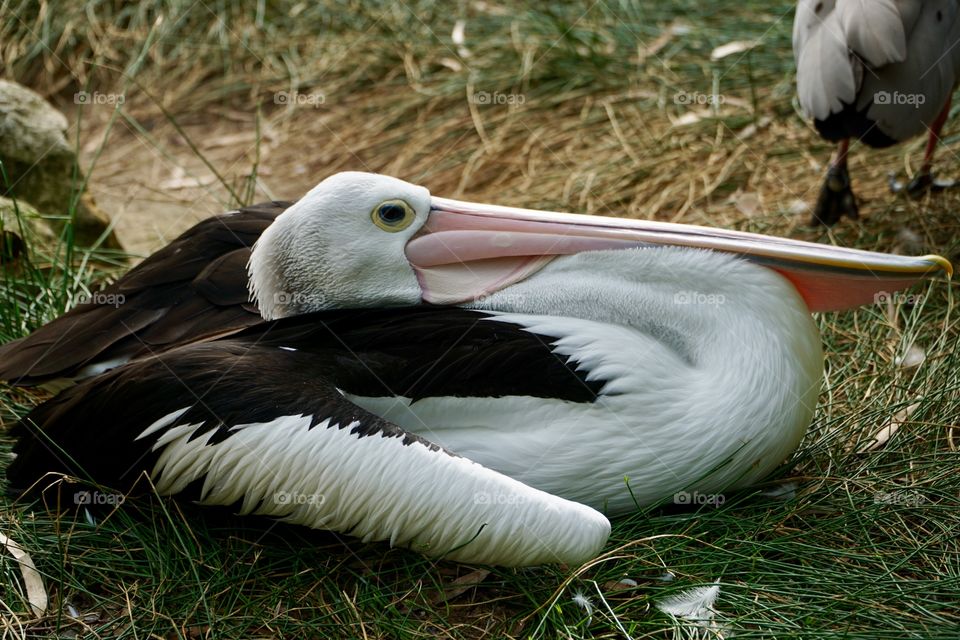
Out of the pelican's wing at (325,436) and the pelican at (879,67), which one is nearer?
the pelican's wing at (325,436)

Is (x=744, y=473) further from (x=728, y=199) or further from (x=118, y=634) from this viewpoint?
(x=728, y=199)

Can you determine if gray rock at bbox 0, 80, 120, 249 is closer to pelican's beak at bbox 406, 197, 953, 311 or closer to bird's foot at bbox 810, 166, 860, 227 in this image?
pelican's beak at bbox 406, 197, 953, 311

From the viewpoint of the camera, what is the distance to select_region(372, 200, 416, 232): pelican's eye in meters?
3.15

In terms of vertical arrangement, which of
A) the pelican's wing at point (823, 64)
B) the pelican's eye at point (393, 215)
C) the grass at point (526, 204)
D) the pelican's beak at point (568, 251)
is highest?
the pelican's wing at point (823, 64)

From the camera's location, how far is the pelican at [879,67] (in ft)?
14.2

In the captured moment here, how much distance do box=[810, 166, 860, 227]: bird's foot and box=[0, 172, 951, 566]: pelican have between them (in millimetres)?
1707

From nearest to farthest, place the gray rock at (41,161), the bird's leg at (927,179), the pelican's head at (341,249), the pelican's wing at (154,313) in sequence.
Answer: the pelican's head at (341,249), the pelican's wing at (154,313), the gray rock at (41,161), the bird's leg at (927,179)

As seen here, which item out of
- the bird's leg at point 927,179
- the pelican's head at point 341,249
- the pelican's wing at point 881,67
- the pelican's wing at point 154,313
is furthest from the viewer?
the bird's leg at point 927,179

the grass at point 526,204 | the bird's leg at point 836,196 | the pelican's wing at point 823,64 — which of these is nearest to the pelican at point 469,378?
the grass at point 526,204

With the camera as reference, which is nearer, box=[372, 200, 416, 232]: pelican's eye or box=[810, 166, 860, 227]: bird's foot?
A: box=[372, 200, 416, 232]: pelican's eye

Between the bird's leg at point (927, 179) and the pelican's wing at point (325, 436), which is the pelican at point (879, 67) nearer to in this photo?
the bird's leg at point (927, 179)

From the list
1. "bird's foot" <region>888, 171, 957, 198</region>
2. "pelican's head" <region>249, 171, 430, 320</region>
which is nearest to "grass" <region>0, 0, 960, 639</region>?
"bird's foot" <region>888, 171, 957, 198</region>

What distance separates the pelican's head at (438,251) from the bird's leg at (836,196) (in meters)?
1.72

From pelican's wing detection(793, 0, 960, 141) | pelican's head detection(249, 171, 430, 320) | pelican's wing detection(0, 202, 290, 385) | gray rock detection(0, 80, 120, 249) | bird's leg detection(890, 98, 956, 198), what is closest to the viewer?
pelican's head detection(249, 171, 430, 320)
